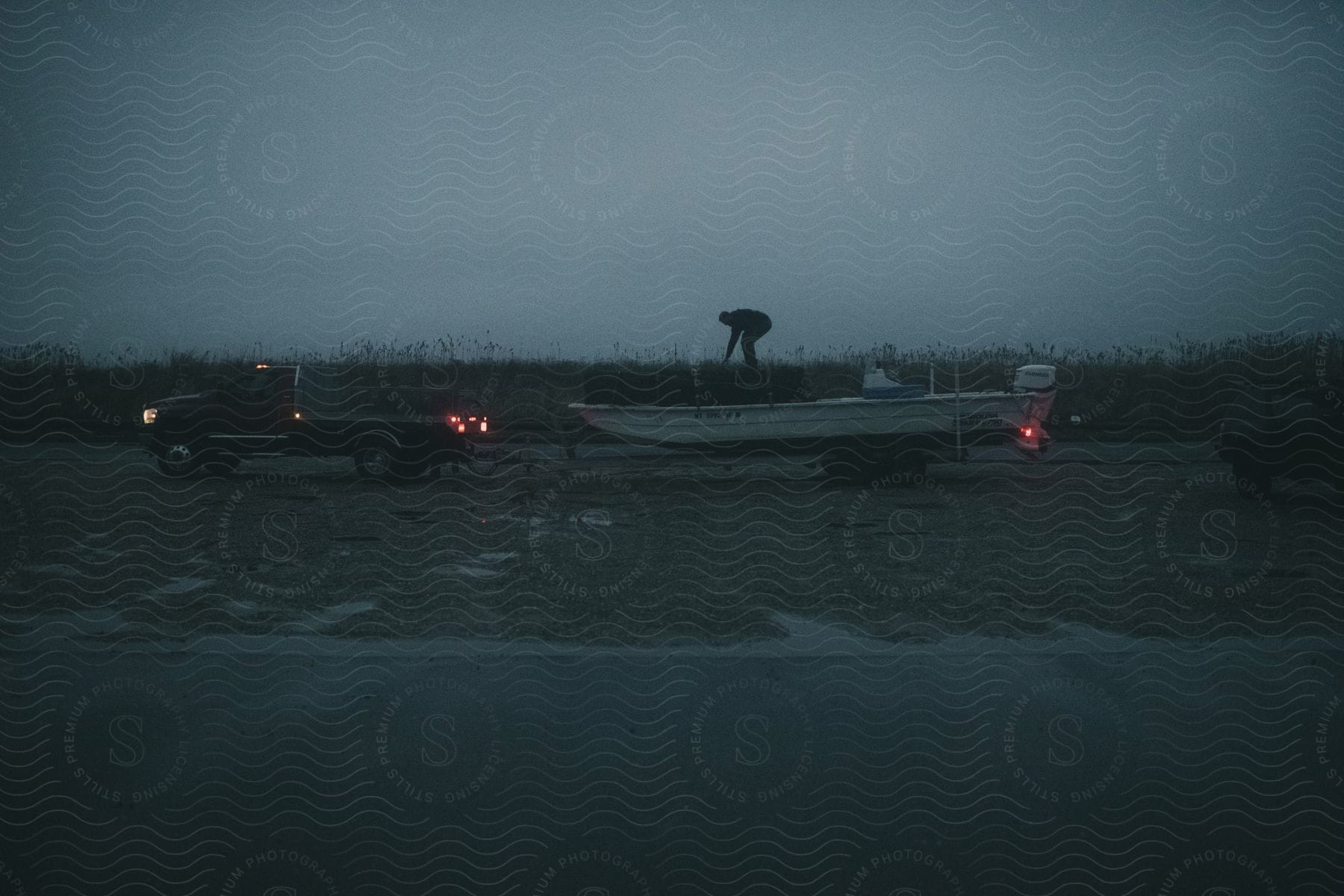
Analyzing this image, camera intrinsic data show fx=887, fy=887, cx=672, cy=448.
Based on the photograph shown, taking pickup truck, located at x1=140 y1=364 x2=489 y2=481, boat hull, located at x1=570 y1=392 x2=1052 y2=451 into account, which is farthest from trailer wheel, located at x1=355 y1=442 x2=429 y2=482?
boat hull, located at x1=570 y1=392 x2=1052 y2=451

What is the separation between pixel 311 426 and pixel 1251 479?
13322mm

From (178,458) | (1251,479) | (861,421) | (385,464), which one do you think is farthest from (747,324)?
(178,458)

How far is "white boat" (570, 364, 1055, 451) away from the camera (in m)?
13.0

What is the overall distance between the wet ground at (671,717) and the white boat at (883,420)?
451cm

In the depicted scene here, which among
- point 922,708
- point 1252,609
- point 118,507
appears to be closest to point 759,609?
point 922,708

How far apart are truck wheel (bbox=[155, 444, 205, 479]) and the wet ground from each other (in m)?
A: 4.75

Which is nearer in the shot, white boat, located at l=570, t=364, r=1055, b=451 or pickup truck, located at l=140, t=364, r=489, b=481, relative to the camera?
white boat, located at l=570, t=364, r=1055, b=451

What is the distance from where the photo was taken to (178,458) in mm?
13352

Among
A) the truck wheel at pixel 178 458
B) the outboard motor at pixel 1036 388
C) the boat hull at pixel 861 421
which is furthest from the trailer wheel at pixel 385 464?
the outboard motor at pixel 1036 388

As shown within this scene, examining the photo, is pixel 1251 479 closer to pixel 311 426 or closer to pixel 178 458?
pixel 311 426

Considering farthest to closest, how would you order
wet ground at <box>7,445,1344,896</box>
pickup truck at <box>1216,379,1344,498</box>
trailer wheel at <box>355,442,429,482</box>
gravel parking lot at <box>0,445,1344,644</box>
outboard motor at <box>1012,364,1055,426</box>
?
outboard motor at <box>1012,364,1055,426</box>
trailer wheel at <box>355,442,429,482</box>
pickup truck at <box>1216,379,1344,498</box>
gravel parking lot at <box>0,445,1344,644</box>
wet ground at <box>7,445,1344,896</box>

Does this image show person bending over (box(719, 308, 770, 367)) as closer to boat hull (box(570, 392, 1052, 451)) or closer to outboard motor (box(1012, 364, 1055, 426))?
boat hull (box(570, 392, 1052, 451))

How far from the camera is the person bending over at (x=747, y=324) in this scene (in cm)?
1439

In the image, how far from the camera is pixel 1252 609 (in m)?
6.35
